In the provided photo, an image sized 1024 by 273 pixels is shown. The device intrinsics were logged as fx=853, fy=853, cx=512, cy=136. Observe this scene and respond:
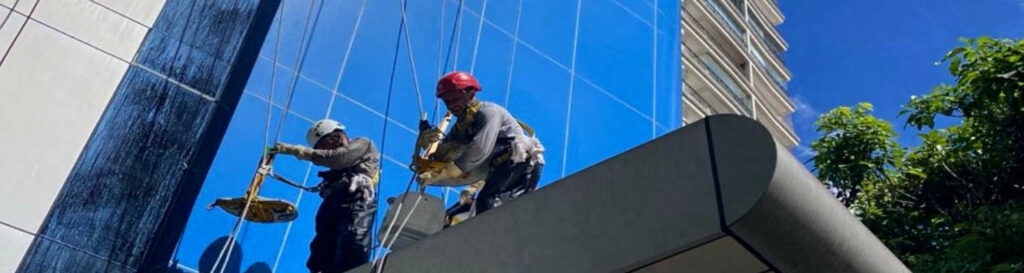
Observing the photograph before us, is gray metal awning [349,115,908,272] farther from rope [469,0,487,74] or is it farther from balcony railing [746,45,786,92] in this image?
balcony railing [746,45,786,92]

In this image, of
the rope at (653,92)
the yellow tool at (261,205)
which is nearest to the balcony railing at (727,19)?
the rope at (653,92)

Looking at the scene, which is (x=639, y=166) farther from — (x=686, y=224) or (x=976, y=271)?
(x=976, y=271)

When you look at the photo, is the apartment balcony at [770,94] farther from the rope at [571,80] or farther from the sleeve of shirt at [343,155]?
the sleeve of shirt at [343,155]

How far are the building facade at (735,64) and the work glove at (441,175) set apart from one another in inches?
766

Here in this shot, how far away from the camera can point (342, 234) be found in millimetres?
6105

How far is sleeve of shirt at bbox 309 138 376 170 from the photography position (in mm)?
6023

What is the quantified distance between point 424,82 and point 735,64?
871 inches

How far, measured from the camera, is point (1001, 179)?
25.8 feet

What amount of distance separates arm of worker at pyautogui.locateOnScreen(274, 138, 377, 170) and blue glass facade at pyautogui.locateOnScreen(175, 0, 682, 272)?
1.05 meters

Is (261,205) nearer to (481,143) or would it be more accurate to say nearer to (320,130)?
(320,130)

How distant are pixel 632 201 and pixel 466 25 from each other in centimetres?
666

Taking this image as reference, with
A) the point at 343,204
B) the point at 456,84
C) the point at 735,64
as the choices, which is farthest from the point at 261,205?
the point at 735,64

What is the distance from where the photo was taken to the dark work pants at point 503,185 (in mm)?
5566

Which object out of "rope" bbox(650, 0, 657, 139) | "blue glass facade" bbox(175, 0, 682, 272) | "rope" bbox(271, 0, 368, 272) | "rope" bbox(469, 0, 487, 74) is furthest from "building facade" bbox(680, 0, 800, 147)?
"rope" bbox(271, 0, 368, 272)
